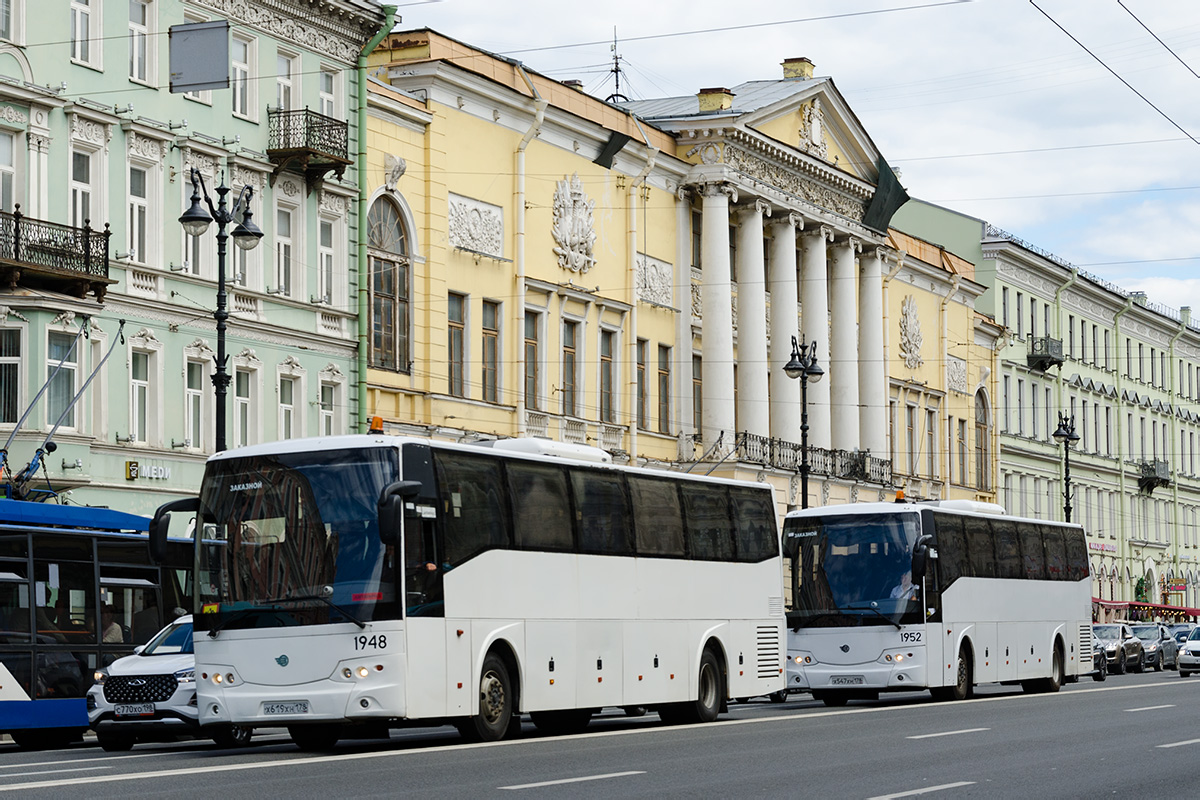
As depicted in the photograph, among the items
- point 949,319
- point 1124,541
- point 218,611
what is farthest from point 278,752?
point 1124,541

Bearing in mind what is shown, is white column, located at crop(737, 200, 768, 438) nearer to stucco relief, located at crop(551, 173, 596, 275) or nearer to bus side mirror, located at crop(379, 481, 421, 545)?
stucco relief, located at crop(551, 173, 596, 275)

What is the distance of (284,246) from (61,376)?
23.1 feet

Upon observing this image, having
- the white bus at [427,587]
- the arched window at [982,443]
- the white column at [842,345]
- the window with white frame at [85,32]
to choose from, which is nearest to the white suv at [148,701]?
the white bus at [427,587]

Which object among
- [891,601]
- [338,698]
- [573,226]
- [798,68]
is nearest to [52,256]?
[891,601]

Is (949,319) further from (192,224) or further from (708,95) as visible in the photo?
(192,224)

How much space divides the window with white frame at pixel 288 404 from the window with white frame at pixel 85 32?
757 cm

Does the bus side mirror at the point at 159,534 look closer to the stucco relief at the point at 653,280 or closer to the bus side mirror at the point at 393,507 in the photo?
the bus side mirror at the point at 393,507

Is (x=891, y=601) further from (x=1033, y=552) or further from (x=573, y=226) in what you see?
(x=573, y=226)

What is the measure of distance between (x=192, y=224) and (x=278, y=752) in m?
10.5

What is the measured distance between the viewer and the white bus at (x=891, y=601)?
30.2 metres

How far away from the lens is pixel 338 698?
1892 cm

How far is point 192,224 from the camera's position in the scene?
92.6 ft

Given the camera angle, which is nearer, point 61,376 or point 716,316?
point 61,376

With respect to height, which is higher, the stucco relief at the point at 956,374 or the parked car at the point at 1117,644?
the stucco relief at the point at 956,374
